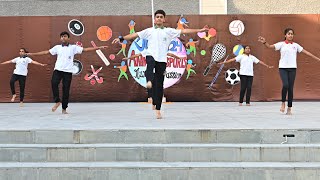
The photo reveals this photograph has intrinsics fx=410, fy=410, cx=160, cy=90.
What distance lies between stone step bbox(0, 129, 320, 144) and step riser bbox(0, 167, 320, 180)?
83cm

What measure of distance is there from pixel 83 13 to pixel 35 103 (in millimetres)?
3996

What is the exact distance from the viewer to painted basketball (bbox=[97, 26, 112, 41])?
489 inches

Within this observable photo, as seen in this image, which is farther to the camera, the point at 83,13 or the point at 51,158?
the point at 83,13

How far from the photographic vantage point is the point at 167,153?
5.34m

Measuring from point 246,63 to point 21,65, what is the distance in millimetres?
6374

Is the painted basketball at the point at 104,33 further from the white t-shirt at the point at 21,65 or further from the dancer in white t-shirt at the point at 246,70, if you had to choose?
the dancer in white t-shirt at the point at 246,70

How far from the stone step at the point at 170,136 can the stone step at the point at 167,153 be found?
273mm

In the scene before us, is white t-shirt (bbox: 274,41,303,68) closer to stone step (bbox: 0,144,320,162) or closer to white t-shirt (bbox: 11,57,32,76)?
stone step (bbox: 0,144,320,162)

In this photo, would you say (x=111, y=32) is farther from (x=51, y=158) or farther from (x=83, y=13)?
(x=51, y=158)

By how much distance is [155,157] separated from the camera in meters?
5.33

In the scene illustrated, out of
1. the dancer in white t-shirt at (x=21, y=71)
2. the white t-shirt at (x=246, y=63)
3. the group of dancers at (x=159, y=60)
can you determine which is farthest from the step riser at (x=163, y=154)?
→ the dancer in white t-shirt at (x=21, y=71)

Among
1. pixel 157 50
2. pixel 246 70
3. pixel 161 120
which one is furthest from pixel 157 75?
pixel 246 70

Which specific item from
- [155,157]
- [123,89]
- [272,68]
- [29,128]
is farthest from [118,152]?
[272,68]

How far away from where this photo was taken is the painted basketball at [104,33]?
12430mm
